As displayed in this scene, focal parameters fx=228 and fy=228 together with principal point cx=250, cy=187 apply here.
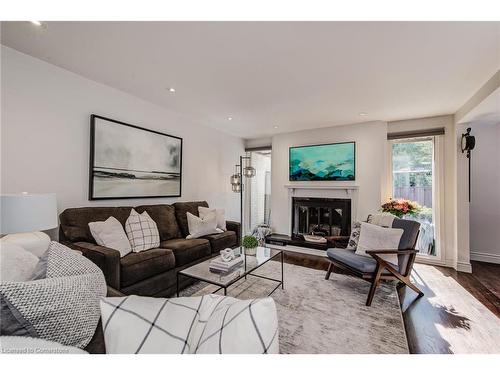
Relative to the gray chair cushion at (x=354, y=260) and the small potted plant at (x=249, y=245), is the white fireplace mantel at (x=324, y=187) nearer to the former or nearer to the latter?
the gray chair cushion at (x=354, y=260)

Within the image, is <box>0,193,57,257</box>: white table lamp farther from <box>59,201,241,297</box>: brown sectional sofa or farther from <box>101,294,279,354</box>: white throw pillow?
<box>101,294,279,354</box>: white throw pillow

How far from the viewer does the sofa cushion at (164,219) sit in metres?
3.05

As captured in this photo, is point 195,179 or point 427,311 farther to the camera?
point 195,179

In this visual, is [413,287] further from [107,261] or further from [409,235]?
[107,261]

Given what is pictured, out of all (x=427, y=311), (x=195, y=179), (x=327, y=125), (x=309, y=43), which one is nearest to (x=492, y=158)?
(x=327, y=125)

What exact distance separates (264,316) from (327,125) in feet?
13.5

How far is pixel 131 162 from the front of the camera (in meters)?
3.03

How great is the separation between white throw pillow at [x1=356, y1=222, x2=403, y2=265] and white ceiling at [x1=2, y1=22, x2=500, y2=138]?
1658 millimetres

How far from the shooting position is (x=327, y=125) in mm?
4262

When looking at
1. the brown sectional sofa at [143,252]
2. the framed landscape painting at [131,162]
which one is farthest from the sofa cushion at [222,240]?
the framed landscape painting at [131,162]

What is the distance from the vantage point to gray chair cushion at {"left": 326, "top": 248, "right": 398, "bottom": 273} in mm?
2455

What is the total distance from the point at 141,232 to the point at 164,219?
56 centimetres

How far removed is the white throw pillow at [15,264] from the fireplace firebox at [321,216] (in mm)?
4041

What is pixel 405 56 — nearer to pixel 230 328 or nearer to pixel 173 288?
pixel 230 328
